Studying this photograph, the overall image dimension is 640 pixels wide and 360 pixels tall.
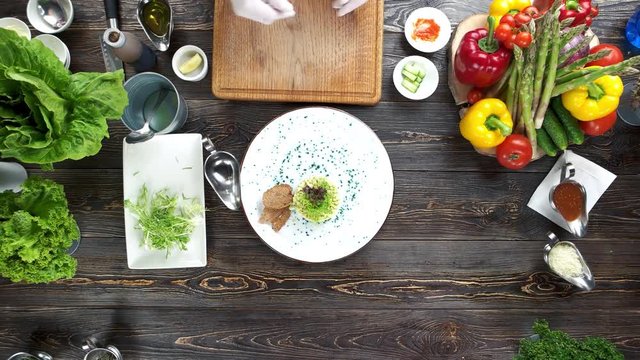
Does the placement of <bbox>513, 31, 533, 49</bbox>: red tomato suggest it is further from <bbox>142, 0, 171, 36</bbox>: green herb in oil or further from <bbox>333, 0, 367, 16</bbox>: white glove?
<bbox>142, 0, 171, 36</bbox>: green herb in oil

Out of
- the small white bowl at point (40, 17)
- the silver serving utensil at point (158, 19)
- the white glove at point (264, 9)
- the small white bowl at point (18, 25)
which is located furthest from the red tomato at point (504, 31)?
the small white bowl at point (18, 25)

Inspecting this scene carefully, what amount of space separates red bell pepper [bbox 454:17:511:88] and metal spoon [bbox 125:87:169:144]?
825mm

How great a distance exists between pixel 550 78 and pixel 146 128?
109 centimetres

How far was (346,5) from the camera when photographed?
1.43 meters

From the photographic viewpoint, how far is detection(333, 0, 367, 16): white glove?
142cm

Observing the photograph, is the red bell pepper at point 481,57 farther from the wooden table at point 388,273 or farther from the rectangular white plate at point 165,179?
the rectangular white plate at point 165,179

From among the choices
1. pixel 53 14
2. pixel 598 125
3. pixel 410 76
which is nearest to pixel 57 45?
pixel 53 14

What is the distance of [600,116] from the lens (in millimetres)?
1466

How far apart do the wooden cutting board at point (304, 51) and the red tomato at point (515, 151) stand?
15.1 inches

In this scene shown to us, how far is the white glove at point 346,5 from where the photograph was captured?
Result: 56.0 inches

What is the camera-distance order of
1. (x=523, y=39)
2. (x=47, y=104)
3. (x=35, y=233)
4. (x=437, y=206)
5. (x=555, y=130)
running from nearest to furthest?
(x=47, y=104)
(x=35, y=233)
(x=523, y=39)
(x=555, y=130)
(x=437, y=206)

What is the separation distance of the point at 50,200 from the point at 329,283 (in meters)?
0.80

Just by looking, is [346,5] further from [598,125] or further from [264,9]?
[598,125]

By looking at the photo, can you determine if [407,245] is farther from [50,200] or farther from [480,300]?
[50,200]
